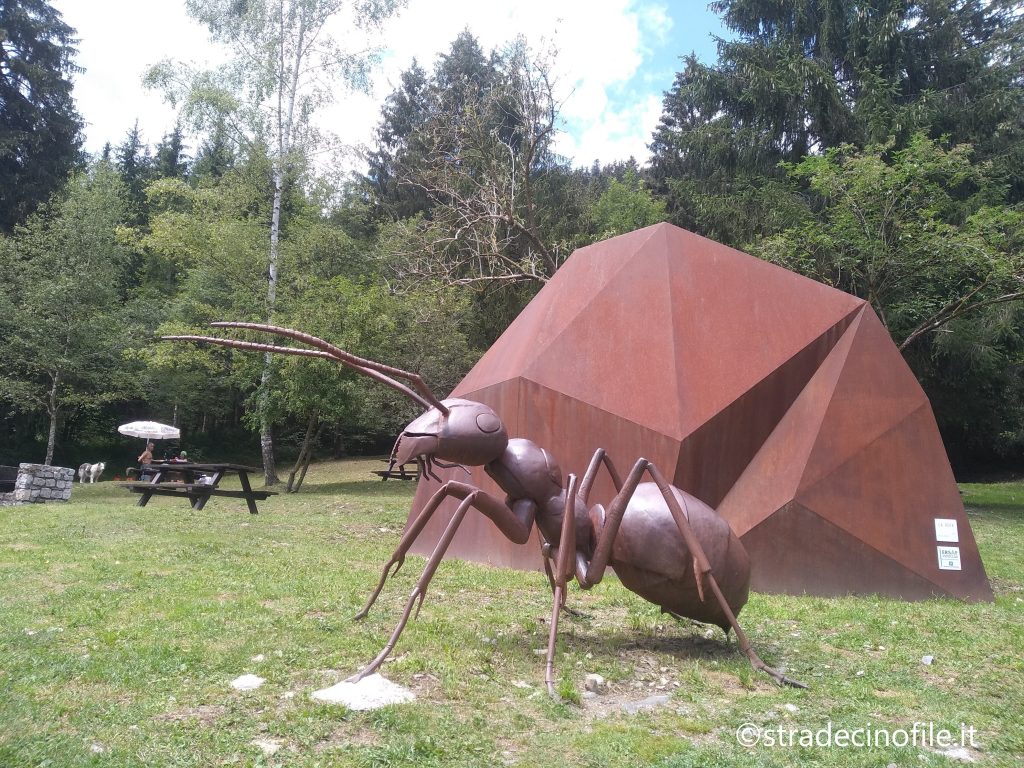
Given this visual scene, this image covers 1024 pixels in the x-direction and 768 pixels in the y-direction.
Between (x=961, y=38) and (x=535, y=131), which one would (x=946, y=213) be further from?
(x=535, y=131)

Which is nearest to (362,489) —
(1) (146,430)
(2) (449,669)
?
(1) (146,430)

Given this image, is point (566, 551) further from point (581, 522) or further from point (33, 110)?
point (33, 110)

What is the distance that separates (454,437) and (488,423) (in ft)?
0.75

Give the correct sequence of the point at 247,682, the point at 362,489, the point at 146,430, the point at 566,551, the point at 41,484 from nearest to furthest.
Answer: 1. the point at 247,682
2. the point at 566,551
3. the point at 41,484
4. the point at 362,489
5. the point at 146,430

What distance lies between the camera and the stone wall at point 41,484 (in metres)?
14.8

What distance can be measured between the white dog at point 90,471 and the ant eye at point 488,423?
24.3m

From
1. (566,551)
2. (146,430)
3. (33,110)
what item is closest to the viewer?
(566,551)

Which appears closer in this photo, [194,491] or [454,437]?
[454,437]

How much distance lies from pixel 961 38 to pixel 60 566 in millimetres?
25230

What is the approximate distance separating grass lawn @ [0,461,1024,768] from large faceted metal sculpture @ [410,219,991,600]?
1.70ft

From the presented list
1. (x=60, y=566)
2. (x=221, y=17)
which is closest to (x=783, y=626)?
(x=60, y=566)

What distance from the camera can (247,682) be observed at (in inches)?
143

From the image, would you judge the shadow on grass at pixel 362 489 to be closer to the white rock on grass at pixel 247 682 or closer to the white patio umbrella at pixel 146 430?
the white patio umbrella at pixel 146 430

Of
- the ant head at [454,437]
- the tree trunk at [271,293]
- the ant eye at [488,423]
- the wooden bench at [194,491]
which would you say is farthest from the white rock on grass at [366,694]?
the tree trunk at [271,293]
